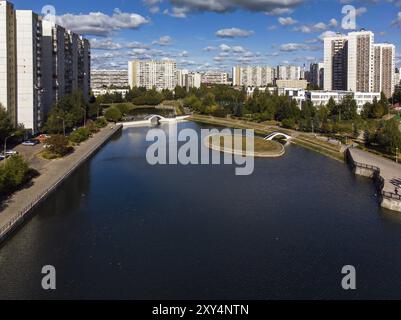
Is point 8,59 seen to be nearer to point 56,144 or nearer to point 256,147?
point 56,144

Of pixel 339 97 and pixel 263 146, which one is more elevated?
pixel 339 97

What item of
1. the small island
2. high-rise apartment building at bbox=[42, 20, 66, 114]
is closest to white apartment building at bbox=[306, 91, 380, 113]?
the small island

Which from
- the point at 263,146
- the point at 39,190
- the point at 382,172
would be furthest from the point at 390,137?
the point at 39,190

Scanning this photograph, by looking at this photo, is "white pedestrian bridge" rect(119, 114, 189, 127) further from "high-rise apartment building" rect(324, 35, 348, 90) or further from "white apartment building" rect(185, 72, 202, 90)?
"white apartment building" rect(185, 72, 202, 90)

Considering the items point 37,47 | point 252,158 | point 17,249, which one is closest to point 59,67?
point 37,47

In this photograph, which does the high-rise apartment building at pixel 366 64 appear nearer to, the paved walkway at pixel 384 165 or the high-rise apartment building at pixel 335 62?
the high-rise apartment building at pixel 335 62

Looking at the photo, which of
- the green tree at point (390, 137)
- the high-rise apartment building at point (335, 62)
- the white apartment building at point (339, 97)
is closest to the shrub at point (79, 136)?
the green tree at point (390, 137)
